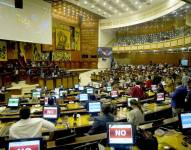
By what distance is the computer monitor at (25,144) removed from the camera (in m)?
3.52

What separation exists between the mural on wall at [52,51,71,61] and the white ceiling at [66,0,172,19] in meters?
5.32

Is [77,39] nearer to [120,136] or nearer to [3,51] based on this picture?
[3,51]

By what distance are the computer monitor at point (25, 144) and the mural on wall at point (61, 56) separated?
2314 cm

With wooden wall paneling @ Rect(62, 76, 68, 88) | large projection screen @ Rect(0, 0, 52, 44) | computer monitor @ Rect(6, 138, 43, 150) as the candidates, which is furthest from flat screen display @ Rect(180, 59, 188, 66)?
computer monitor @ Rect(6, 138, 43, 150)

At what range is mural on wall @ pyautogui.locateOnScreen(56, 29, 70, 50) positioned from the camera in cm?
2707

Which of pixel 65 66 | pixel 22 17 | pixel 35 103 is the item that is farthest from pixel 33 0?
pixel 35 103

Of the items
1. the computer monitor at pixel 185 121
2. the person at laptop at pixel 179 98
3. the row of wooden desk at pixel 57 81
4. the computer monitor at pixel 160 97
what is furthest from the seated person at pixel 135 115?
the row of wooden desk at pixel 57 81

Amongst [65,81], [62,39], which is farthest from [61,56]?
[65,81]

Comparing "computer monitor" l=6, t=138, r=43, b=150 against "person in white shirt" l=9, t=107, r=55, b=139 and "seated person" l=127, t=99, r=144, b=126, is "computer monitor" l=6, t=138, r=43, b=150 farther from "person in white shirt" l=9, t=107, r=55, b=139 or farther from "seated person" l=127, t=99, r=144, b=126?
"seated person" l=127, t=99, r=144, b=126

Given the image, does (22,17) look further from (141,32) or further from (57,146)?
(141,32)

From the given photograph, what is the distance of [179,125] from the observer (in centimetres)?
523

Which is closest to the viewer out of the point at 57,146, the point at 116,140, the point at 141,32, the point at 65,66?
the point at 57,146

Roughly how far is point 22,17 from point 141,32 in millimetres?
18771

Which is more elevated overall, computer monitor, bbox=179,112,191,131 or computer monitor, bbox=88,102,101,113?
computer monitor, bbox=179,112,191,131
